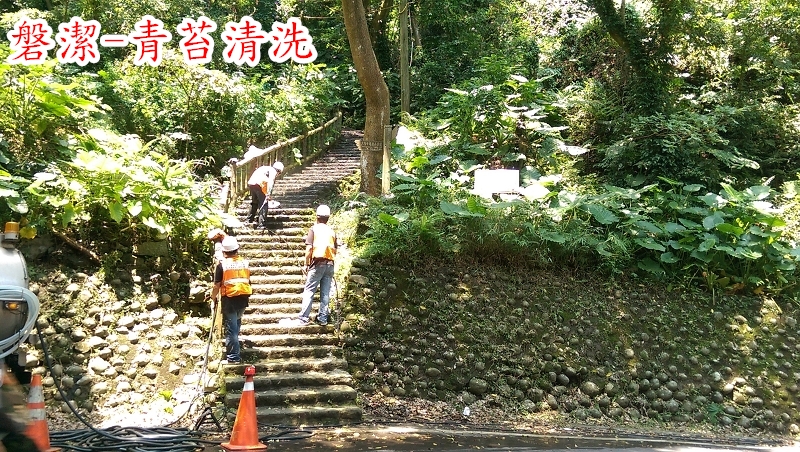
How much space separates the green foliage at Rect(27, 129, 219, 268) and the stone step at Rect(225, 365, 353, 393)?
8.15 ft

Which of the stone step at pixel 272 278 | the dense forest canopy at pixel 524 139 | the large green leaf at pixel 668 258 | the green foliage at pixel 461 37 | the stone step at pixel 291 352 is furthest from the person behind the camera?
the green foliage at pixel 461 37

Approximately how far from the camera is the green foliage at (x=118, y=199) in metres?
8.33

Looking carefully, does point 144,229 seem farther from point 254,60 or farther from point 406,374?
point 254,60

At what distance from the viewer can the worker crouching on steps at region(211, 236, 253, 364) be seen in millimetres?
7480

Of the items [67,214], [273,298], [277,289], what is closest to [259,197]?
[277,289]

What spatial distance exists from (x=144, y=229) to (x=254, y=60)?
5675 millimetres

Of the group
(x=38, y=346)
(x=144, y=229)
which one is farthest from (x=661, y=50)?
(x=38, y=346)

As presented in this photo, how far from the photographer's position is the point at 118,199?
8.42m

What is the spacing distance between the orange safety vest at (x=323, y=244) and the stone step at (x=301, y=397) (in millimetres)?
1737

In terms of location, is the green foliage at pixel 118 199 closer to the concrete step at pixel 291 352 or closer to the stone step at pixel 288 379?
the concrete step at pixel 291 352

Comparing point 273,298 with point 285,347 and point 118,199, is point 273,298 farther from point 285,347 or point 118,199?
point 118,199

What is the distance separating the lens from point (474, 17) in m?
22.7

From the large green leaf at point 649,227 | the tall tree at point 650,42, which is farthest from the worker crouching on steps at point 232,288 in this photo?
the tall tree at point 650,42

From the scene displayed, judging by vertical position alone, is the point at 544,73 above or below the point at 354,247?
above
